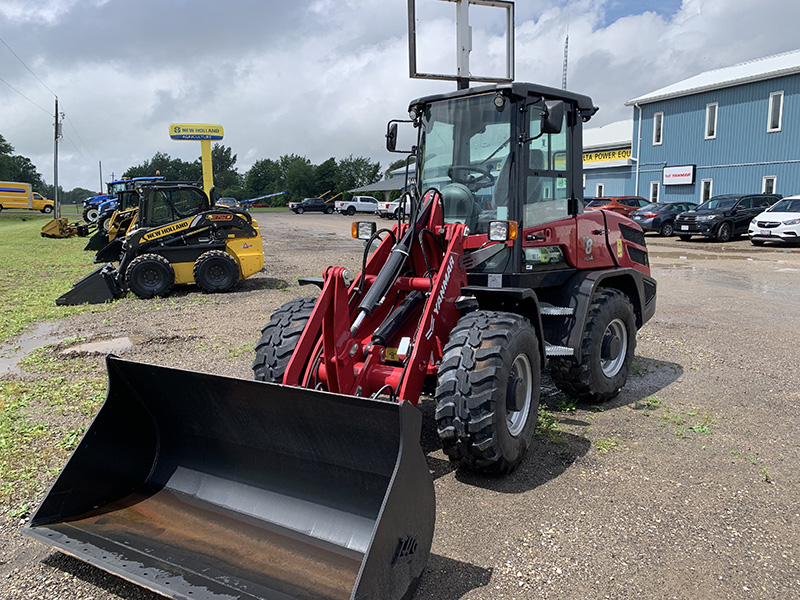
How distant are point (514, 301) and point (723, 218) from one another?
70.0ft

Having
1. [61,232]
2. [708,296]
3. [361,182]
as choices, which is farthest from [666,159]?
[361,182]

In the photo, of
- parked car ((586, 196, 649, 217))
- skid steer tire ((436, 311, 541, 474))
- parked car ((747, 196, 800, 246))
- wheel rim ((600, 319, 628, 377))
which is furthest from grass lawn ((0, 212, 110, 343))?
parked car ((747, 196, 800, 246))

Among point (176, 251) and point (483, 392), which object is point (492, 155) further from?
point (176, 251)

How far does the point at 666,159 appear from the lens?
33.4 metres

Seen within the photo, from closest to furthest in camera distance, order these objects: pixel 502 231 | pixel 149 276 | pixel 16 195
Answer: pixel 502 231, pixel 149 276, pixel 16 195

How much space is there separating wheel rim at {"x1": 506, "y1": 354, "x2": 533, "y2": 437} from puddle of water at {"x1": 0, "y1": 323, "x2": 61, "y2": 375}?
5497mm

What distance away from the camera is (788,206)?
70.2 feet

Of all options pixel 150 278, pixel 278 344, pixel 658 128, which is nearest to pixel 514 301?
pixel 278 344

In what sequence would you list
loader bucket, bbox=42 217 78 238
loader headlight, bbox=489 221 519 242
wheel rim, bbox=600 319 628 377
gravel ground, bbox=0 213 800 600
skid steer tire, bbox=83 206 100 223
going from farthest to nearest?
1. skid steer tire, bbox=83 206 100 223
2. loader bucket, bbox=42 217 78 238
3. wheel rim, bbox=600 319 628 377
4. loader headlight, bbox=489 221 519 242
5. gravel ground, bbox=0 213 800 600

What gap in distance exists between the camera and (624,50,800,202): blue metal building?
1105 inches

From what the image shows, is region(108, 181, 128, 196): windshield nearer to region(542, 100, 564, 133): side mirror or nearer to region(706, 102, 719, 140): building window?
region(542, 100, 564, 133): side mirror

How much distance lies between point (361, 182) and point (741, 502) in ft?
295

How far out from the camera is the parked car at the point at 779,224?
67.2ft

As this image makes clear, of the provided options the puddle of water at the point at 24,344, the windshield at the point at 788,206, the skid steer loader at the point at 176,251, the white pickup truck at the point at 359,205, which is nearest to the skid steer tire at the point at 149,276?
the skid steer loader at the point at 176,251
